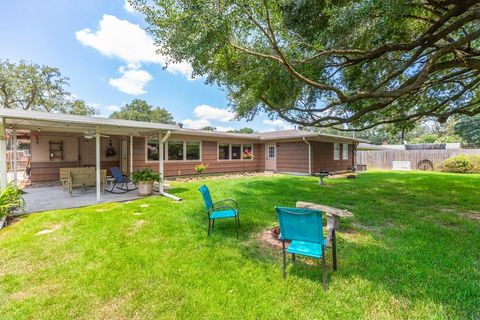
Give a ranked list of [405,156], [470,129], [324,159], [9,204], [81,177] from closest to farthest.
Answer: [9,204] < [81,177] < [324,159] < [405,156] < [470,129]

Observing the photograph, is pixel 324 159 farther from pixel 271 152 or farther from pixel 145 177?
pixel 145 177

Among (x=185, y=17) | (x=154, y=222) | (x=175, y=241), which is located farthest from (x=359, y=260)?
(x=185, y=17)

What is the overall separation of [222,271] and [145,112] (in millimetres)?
45518

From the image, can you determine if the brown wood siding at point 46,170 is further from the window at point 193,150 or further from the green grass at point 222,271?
the green grass at point 222,271

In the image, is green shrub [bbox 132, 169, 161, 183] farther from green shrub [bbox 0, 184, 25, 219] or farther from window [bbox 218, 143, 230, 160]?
window [bbox 218, 143, 230, 160]

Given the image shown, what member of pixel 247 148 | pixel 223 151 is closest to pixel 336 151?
pixel 247 148

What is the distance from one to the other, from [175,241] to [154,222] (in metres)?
1.26

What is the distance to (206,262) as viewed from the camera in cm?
314

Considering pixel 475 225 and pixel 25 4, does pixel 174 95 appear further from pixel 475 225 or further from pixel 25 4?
pixel 475 225

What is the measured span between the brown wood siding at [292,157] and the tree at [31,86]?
21.9 meters

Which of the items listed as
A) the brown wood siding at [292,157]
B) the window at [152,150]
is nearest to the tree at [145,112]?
the brown wood siding at [292,157]

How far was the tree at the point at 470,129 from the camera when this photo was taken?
28.8 meters

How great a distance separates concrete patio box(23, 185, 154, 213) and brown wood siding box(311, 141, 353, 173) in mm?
10174

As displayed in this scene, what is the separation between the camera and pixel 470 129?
29438 millimetres
